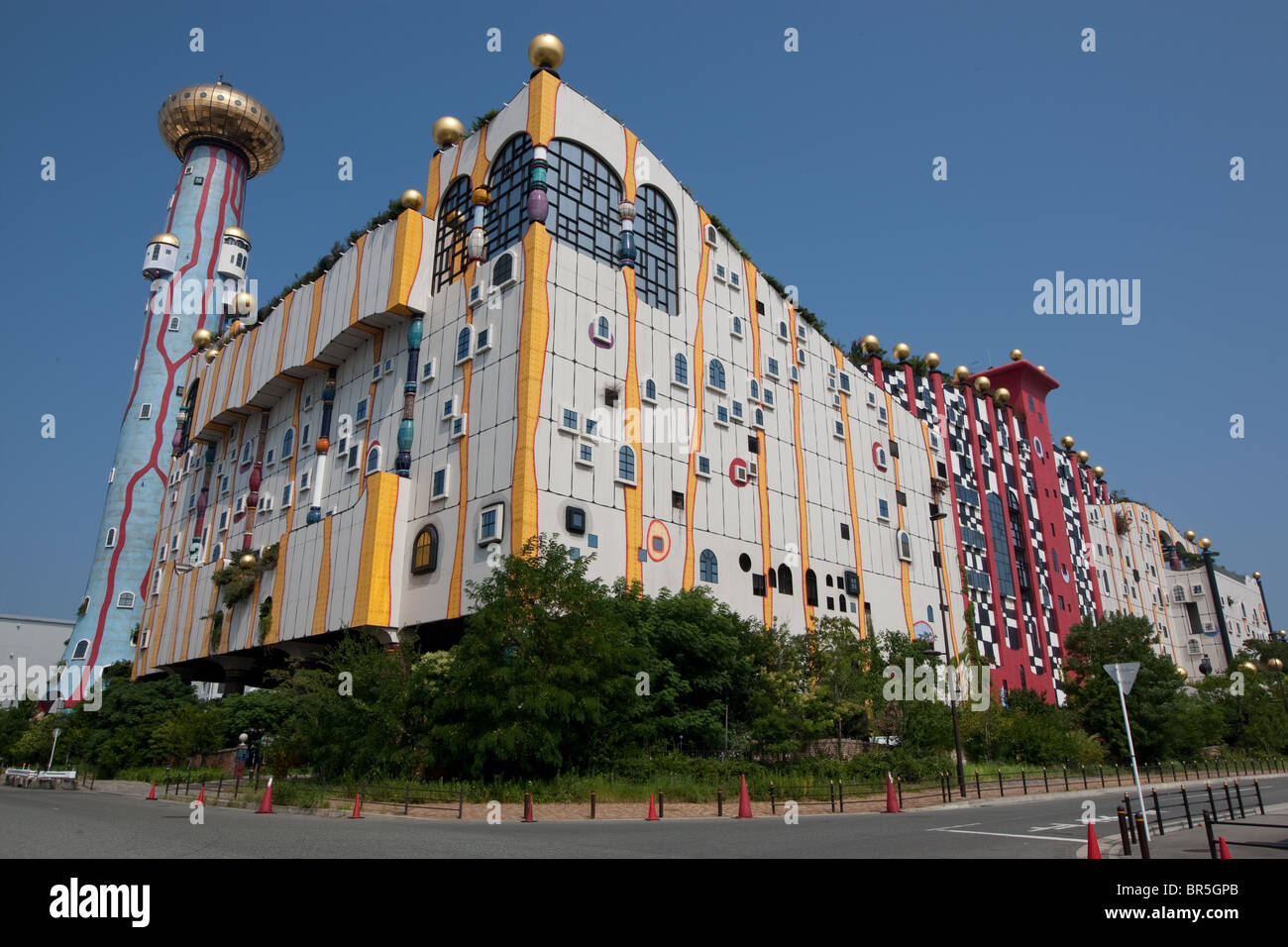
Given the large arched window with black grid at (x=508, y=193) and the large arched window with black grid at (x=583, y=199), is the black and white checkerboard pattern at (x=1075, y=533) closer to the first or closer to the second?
the large arched window with black grid at (x=583, y=199)

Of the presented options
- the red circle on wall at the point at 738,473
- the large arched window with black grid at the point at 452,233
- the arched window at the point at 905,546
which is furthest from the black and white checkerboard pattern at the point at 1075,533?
the large arched window with black grid at the point at 452,233

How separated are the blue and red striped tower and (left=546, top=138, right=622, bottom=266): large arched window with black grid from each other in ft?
117

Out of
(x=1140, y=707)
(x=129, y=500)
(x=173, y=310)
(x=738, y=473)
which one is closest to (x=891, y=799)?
(x=738, y=473)

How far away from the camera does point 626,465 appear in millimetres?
36125

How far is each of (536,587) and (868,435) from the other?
99.1ft

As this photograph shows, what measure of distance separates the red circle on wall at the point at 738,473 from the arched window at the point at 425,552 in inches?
555

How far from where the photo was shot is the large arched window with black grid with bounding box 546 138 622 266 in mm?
37688

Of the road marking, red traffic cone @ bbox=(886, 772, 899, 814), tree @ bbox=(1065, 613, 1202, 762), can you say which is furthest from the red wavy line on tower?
tree @ bbox=(1065, 613, 1202, 762)

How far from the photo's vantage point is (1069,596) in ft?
221

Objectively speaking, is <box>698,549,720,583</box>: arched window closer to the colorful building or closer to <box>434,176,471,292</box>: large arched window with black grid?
the colorful building

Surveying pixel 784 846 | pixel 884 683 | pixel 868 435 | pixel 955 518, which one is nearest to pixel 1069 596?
pixel 955 518

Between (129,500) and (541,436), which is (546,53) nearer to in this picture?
(541,436)

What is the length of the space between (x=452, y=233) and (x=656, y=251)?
976 cm
